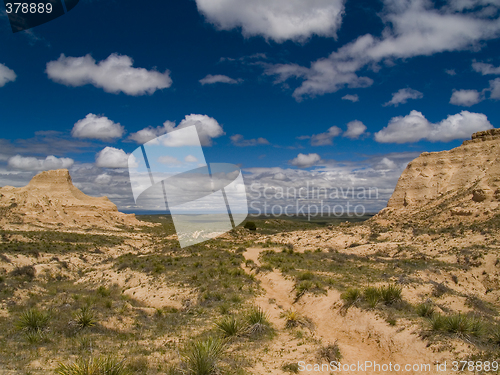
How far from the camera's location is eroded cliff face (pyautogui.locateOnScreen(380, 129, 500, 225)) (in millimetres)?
35000

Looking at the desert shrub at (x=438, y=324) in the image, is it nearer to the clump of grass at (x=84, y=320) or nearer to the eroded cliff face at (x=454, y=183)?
the clump of grass at (x=84, y=320)

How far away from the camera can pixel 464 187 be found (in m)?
43.5

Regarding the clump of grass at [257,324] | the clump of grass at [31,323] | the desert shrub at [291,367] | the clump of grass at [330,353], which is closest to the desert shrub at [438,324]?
the clump of grass at [330,353]

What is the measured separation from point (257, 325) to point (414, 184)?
53.0 meters

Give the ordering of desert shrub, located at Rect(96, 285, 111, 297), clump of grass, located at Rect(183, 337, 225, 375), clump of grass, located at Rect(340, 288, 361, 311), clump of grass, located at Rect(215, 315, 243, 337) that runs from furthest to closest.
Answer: desert shrub, located at Rect(96, 285, 111, 297) < clump of grass, located at Rect(340, 288, 361, 311) < clump of grass, located at Rect(215, 315, 243, 337) < clump of grass, located at Rect(183, 337, 225, 375)

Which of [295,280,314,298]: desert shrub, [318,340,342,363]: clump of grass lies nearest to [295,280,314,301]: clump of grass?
[295,280,314,298]: desert shrub

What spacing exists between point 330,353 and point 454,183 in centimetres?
5060

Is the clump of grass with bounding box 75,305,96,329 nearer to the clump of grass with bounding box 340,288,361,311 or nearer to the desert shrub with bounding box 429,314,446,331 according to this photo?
the clump of grass with bounding box 340,288,361,311

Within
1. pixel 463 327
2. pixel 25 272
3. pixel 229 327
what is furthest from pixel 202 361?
pixel 25 272

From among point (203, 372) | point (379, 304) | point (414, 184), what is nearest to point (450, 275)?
point (379, 304)

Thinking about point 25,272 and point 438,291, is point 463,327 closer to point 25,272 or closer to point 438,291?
point 438,291

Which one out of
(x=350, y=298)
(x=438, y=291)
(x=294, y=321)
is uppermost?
(x=350, y=298)

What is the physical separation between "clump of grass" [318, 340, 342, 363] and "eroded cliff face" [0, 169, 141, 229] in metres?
64.5

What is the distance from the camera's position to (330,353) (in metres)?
8.34
